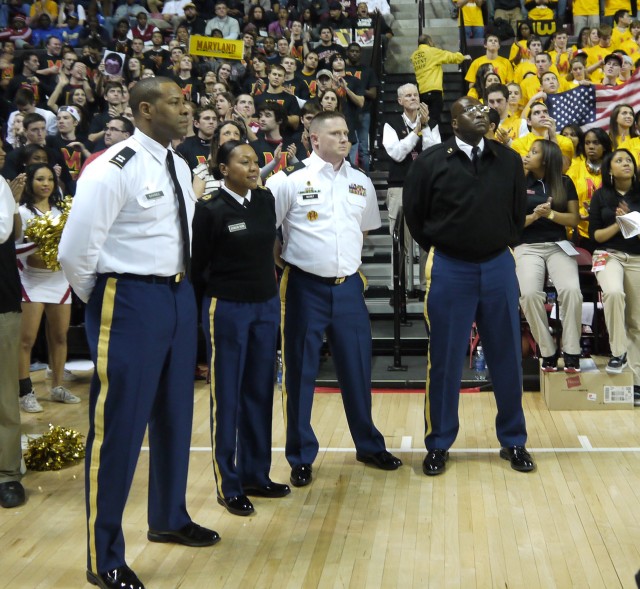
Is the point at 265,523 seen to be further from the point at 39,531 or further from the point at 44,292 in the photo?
the point at 44,292

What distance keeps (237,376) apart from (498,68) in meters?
9.06

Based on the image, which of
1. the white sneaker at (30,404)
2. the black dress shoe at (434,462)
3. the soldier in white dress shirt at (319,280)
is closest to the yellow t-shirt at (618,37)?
the soldier in white dress shirt at (319,280)

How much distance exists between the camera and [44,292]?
286 inches

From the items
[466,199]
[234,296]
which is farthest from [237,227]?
[466,199]

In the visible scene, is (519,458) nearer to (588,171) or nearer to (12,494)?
(12,494)

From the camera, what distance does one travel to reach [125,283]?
12.8ft

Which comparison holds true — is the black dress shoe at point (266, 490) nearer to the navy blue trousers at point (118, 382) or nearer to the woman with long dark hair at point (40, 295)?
the navy blue trousers at point (118, 382)

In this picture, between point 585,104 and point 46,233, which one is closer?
point 46,233

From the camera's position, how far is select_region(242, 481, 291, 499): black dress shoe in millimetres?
5141

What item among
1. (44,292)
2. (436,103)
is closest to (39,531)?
(44,292)

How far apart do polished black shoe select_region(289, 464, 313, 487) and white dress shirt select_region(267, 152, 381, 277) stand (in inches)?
43.3

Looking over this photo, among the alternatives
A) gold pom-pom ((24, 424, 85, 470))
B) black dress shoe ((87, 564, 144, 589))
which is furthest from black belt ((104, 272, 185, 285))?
gold pom-pom ((24, 424, 85, 470))

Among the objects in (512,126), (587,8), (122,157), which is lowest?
(512,126)

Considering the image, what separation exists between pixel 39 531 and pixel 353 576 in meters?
1.64
